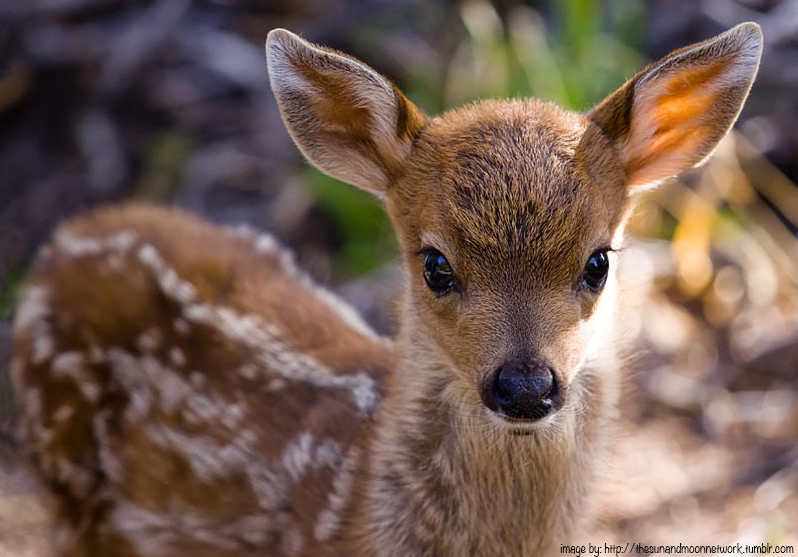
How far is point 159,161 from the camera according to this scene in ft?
20.5

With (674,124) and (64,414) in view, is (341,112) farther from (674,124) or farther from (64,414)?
(64,414)

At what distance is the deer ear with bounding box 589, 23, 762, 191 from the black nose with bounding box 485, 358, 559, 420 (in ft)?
→ 2.52

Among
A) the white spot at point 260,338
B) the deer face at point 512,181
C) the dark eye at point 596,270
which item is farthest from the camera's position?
the white spot at point 260,338

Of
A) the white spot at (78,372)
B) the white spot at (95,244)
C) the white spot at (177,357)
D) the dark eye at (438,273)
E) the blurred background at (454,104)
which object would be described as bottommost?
the blurred background at (454,104)

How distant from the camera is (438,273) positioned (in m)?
3.04

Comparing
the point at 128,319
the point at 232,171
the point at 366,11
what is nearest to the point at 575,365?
the point at 128,319

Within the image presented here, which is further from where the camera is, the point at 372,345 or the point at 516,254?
the point at 372,345

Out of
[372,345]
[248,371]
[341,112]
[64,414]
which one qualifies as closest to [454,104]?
[372,345]

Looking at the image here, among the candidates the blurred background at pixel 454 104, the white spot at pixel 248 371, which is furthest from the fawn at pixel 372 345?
the blurred background at pixel 454 104

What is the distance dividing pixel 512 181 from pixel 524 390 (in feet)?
1.73

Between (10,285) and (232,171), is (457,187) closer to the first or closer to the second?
(10,285)

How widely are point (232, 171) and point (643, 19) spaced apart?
217 centimetres

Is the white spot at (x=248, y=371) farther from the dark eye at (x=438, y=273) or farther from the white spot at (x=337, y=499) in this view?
the dark eye at (x=438, y=273)

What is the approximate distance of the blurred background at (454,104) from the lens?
4.36m
